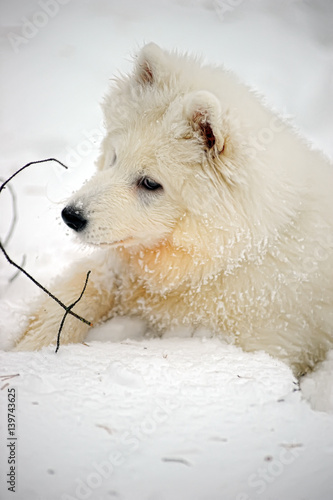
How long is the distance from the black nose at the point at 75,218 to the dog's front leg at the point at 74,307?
0.61 m

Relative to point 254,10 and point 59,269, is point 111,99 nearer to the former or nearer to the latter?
point 59,269

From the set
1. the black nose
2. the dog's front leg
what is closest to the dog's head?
the black nose

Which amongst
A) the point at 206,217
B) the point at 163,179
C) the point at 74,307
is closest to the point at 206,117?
the point at 163,179

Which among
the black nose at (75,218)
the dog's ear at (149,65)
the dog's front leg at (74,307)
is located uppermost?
the dog's ear at (149,65)

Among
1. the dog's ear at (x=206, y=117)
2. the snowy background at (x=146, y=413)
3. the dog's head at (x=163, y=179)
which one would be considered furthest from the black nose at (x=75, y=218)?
the dog's ear at (x=206, y=117)

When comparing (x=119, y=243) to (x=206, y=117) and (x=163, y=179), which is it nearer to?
(x=163, y=179)

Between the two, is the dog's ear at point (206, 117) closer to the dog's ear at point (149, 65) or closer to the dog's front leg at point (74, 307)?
the dog's ear at point (149, 65)

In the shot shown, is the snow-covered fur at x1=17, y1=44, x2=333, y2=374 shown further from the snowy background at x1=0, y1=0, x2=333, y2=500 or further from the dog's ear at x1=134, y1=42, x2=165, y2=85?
the snowy background at x1=0, y1=0, x2=333, y2=500

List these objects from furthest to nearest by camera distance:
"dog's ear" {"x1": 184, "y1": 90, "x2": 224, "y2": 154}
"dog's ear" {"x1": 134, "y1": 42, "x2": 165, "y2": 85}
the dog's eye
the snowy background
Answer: "dog's ear" {"x1": 134, "y1": 42, "x2": 165, "y2": 85}, the dog's eye, "dog's ear" {"x1": 184, "y1": 90, "x2": 224, "y2": 154}, the snowy background

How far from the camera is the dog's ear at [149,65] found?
255cm

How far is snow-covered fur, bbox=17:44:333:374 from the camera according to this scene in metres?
2.34

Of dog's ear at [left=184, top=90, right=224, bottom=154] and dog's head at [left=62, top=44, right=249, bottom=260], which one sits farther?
dog's head at [left=62, top=44, right=249, bottom=260]

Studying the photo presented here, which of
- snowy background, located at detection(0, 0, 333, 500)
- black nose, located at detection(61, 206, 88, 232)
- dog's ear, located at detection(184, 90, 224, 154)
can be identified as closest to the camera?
snowy background, located at detection(0, 0, 333, 500)

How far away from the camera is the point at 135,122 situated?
8.14 ft
